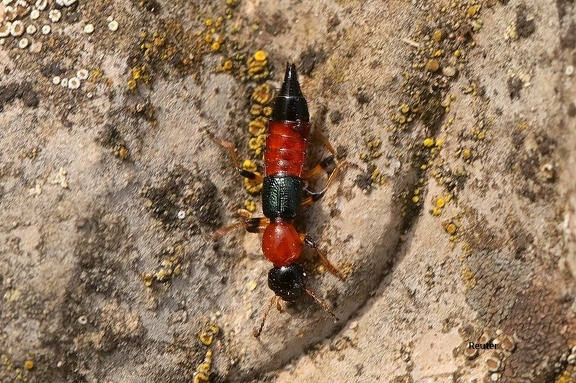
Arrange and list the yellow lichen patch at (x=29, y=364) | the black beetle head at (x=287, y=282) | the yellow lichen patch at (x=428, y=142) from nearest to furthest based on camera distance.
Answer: the yellow lichen patch at (x=29, y=364) → the black beetle head at (x=287, y=282) → the yellow lichen patch at (x=428, y=142)

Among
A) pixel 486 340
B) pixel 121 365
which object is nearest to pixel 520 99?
pixel 486 340

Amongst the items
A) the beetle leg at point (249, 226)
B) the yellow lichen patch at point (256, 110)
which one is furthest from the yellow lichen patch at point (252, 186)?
the yellow lichen patch at point (256, 110)

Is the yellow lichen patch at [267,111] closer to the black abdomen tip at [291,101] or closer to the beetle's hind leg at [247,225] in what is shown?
the black abdomen tip at [291,101]

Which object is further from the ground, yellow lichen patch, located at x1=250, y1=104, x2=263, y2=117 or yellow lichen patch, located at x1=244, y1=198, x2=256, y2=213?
yellow lichen patch, located at x1=250, y1=104, x2=263, y2=117

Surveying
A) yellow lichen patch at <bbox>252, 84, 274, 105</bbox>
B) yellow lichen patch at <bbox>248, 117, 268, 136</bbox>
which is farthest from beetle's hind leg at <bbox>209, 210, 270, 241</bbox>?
yellow lichen patch at <bbox>252, 84, 274, 105</bbox>

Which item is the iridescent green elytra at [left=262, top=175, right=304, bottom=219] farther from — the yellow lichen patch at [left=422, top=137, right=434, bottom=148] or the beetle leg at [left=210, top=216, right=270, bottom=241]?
the yellow lichen patch at [left=422, top=137, right=434, bottom=148]

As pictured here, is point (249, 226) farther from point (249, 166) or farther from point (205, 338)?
point (205, 338)

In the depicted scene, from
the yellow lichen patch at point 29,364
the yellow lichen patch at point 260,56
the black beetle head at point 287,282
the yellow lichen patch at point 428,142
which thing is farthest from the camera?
the yellow lichen patch at point 260,56

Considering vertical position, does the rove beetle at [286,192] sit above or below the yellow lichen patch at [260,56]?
below
